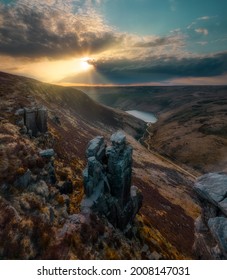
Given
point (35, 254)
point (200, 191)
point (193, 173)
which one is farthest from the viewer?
point (193, 173)

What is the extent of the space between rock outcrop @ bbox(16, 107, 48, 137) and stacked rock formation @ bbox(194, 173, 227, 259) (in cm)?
2809

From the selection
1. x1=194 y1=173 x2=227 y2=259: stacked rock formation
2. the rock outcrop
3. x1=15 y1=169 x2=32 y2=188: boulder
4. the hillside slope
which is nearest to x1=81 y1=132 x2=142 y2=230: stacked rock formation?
the hillside slope

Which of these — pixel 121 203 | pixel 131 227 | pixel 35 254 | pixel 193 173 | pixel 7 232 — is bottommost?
pixel 193 173

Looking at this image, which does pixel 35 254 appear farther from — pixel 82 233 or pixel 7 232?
pixel 82 233

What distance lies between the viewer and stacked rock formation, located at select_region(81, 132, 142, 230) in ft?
90.1

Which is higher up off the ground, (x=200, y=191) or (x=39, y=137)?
(x=39, y=137)

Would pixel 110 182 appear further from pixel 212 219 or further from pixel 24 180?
pixel 212 219

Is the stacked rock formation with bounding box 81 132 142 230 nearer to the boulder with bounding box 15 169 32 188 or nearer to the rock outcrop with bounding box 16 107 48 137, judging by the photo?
the boulder with bounding box 15 169 32 188

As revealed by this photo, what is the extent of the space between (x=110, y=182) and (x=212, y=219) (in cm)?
1283

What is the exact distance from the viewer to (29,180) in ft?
83.0

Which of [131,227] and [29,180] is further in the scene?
[131,227]
